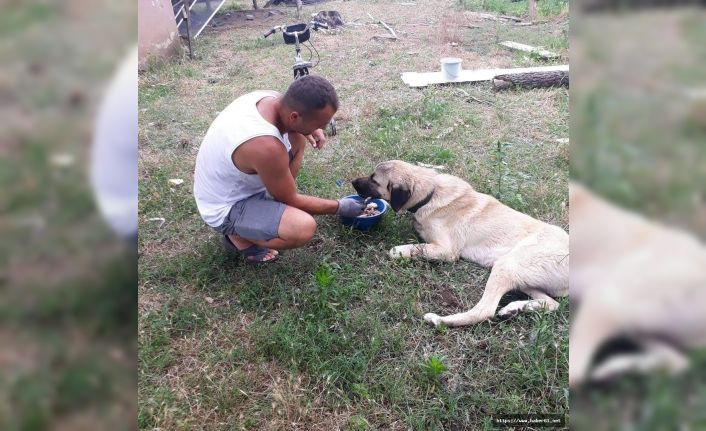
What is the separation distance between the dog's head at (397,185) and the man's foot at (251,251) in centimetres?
92

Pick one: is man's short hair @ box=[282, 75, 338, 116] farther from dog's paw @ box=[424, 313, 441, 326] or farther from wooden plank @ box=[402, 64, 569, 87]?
wooden plank @ box=[402, 64, 569, 87]

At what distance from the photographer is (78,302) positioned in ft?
1.79

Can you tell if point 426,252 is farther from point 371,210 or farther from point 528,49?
point 528,49

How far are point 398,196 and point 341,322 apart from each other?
1.24 meters

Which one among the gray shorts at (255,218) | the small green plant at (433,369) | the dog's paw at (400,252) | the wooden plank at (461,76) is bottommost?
the small green plant at (433,369)

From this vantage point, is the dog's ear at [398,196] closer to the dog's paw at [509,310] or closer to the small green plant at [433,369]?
the dog's paw at [509,310]

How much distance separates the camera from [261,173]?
2955 millimetres

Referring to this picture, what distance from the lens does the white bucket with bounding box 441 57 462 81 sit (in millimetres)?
7035

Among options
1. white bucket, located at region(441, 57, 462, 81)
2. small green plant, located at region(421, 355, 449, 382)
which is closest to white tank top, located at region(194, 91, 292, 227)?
small green plant, located at region(421, 355, 449, 382)

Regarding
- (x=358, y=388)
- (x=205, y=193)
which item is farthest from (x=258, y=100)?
(x=358, y=388)

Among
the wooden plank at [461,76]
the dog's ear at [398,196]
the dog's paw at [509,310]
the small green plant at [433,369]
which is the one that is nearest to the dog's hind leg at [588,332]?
the small green plant at [433,369]

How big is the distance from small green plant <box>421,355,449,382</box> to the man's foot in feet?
4.74

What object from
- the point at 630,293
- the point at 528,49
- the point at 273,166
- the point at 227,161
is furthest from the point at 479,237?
the point at 528,49

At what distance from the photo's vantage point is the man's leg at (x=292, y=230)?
307 cm
